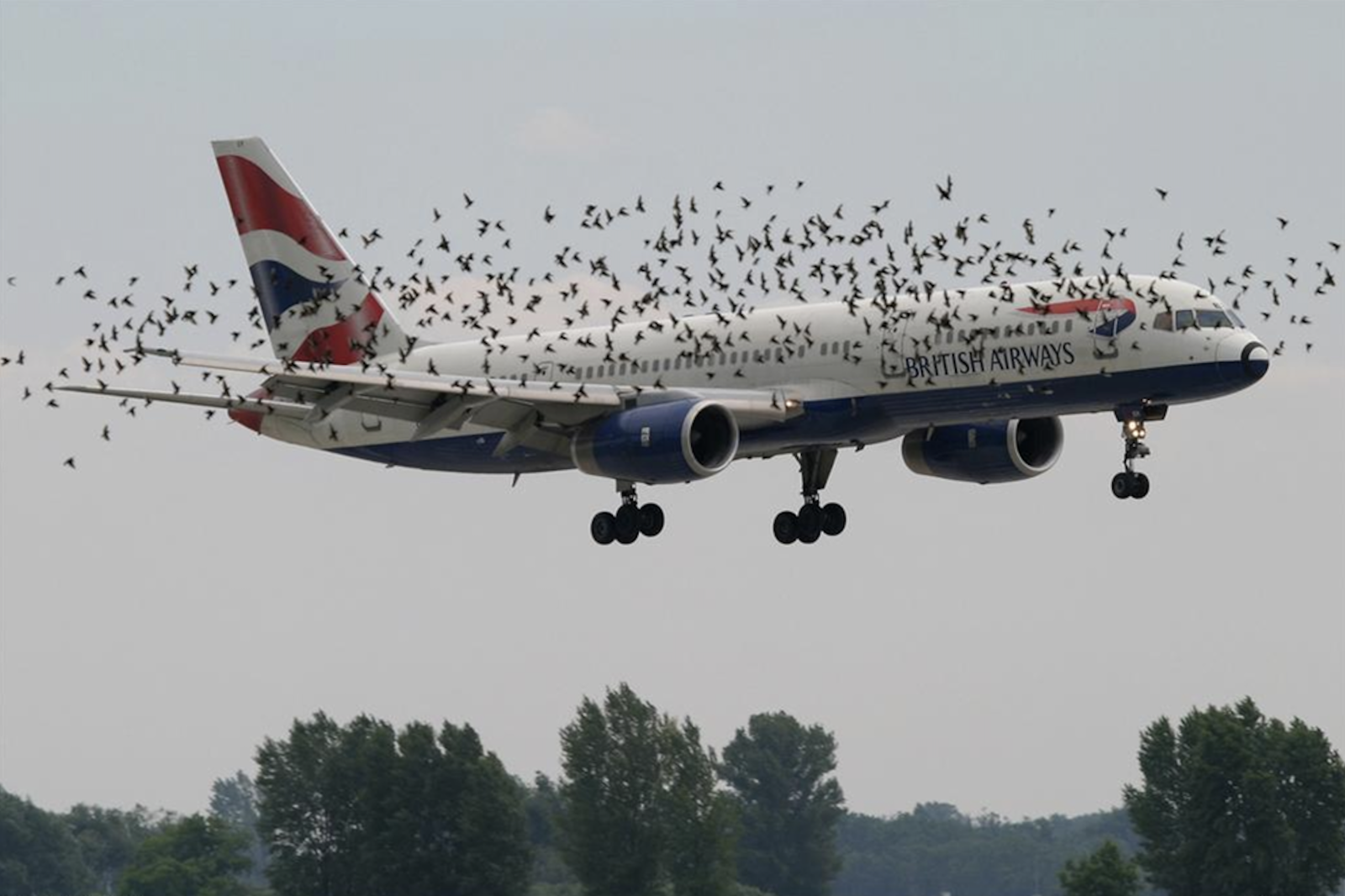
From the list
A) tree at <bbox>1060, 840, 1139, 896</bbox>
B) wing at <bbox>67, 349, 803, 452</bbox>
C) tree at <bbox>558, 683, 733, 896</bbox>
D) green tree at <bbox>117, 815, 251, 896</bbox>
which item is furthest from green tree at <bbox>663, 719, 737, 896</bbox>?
wing at <bbox>67, 349, 803, 452</bbox>

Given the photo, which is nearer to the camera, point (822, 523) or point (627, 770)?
point (822, 523)

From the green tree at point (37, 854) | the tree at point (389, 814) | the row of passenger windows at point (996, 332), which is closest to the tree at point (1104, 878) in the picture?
the tree at point (389, 814)

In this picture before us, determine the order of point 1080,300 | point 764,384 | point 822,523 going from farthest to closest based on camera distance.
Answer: point 822,523
point 764,384
point 1080,300

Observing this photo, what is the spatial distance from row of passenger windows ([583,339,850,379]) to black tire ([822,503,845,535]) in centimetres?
591

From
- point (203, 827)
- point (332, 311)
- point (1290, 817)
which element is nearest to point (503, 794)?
point (203, 827)

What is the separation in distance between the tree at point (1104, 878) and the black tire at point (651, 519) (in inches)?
2308

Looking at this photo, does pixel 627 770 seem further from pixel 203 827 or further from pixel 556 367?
pixel 556 367

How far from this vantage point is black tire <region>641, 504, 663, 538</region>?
6981 centimetres

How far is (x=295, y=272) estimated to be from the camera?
8119 centimetres

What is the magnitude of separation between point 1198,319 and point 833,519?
43.1 feet

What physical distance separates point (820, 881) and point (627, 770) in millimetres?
42158

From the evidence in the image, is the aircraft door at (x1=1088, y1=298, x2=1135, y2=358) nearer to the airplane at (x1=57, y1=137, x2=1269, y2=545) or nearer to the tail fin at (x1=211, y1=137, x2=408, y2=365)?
the airplane at (x1=57, y1=137, x2=1269, y2=545)

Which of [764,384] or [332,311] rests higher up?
[332,311]

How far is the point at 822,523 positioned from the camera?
72188 millimetres
